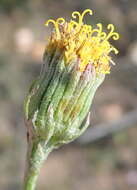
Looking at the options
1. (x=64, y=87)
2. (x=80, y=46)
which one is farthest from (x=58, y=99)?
(x=80, y=46)

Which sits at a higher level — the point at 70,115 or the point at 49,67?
the point at 49,67

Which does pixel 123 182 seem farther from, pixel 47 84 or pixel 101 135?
pixel 47 84

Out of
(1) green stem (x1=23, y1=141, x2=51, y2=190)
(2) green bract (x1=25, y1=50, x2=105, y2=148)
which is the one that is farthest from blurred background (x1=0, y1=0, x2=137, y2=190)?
(2) green bract (x1=25, y1=50, x2=105, y2=148)

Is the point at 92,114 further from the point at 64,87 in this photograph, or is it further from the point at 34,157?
the point at 64,87

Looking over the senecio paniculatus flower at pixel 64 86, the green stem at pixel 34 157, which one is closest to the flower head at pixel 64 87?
the senecio paniculatus flower at pixel 64 86

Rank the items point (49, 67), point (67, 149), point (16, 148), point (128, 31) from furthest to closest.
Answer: point (128, 31), point (67, 149), point (16, 148), point (49, 67)

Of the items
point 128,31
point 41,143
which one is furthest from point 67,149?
point 41,143

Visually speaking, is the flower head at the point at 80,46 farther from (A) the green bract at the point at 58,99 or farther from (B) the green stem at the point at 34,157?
(B) the green stem at the point at 34,157
